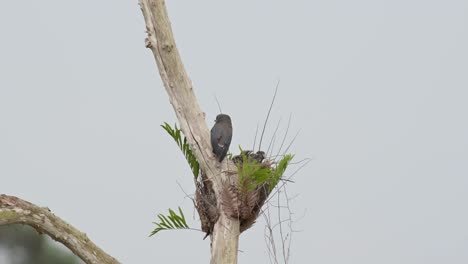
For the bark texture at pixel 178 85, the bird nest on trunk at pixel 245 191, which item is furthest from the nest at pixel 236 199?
the bark texture at pixel 178 85

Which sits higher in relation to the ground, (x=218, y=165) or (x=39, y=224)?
(x=218, y=165)

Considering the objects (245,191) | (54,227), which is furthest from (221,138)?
(54,227)

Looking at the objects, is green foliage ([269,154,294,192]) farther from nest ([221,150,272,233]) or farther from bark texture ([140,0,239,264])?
bark texture ([140,0,239,264])

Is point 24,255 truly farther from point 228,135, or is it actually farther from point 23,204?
point 228,135

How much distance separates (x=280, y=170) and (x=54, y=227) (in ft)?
6.09

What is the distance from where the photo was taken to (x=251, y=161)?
23.0 feet

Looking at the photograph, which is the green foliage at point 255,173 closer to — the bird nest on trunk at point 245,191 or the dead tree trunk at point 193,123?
the bird nest on trunk at point 245,191

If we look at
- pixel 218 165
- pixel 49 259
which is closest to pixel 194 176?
pixel 218 165

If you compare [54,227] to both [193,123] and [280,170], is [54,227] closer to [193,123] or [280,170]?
[193,123]

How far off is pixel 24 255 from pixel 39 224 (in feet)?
1.10

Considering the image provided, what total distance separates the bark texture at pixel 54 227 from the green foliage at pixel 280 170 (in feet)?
4.76

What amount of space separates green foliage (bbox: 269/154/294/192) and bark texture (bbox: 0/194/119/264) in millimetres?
1450

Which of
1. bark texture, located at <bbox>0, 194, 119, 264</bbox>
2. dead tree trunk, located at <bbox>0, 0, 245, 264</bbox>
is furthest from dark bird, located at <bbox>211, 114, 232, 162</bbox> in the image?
bark texture, located at <bbox>0, 194, 119, 264</bbox>

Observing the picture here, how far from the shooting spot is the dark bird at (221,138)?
22.5 ft
